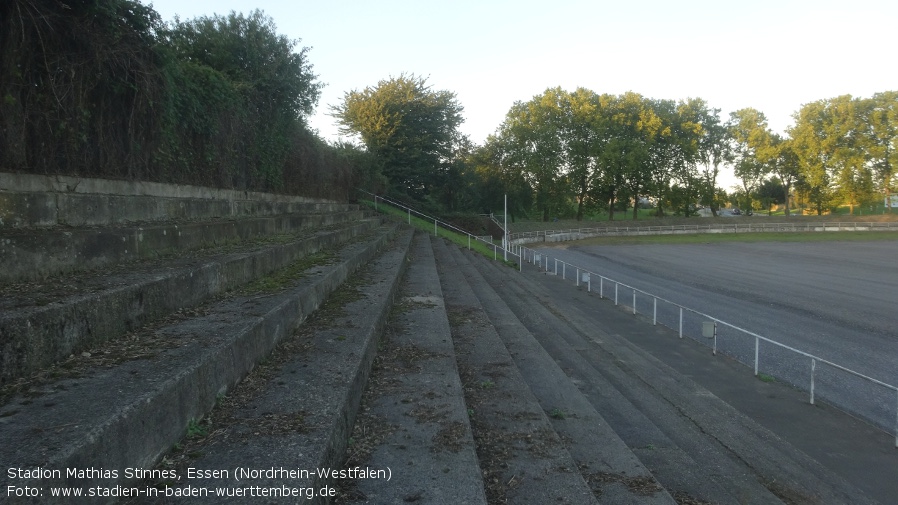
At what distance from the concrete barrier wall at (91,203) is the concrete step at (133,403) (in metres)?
1.44

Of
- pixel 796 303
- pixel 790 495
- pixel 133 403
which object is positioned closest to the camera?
pixel 133 403

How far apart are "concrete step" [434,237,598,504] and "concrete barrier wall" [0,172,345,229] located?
3.72m

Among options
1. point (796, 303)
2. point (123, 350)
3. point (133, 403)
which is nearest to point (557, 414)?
point (123, 350)

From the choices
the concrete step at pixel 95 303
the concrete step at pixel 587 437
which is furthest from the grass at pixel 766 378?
the concrete step at pixel 95 303

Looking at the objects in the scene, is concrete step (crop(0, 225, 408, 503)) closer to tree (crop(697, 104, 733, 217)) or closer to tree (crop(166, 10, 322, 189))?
tree (crop(166, 10, 322, 189))

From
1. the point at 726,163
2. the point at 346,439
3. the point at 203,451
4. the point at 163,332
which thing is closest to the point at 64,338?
the point at 163,332

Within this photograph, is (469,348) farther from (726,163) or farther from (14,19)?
(726,163)

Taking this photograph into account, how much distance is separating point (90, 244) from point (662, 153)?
62382 millimetres

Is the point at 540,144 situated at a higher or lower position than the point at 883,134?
lower

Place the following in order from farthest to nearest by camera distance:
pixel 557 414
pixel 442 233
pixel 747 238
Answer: pixel 747 238, pixel 442 233, pixel 557 414

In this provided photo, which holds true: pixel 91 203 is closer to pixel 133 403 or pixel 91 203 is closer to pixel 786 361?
pixel 133 403

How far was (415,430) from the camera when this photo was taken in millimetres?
3881

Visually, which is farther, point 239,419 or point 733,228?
point 733,228

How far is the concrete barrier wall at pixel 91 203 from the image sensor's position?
418cm
